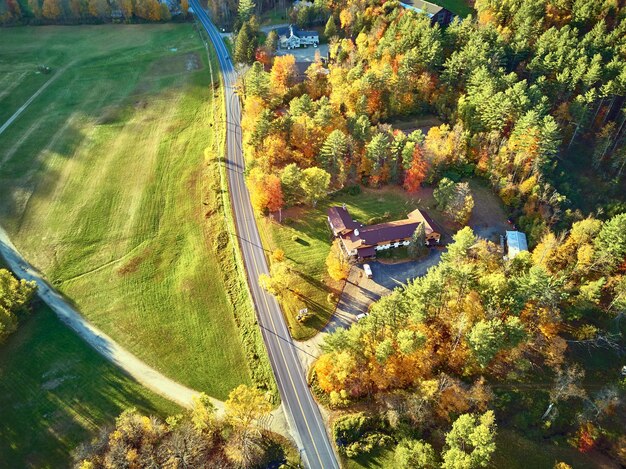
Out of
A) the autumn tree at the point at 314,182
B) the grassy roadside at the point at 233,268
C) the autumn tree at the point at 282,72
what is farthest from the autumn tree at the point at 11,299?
the autumn tree at the point at 282,72

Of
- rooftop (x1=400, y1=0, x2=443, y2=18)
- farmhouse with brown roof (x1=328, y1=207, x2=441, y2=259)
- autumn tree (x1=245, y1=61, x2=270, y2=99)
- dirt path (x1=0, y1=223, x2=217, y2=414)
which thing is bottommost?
dirt path (x1=0, y1=223, x2=217, y2=414)

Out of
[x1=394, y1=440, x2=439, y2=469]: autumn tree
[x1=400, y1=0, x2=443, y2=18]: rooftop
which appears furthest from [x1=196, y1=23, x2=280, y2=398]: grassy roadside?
[x1=400, y1=0, x2=443, y2=18]: rooftop

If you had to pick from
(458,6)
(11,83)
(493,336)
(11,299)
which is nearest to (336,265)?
(493,336)

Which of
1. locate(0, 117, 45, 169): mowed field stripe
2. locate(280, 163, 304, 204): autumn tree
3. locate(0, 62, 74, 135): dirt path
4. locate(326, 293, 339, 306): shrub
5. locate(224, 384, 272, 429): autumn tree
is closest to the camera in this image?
locate(224, 384, 272, 429): autumn tree

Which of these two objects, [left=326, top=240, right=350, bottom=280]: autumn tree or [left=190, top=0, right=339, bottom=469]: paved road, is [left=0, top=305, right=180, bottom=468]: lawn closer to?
[left=190, top=0, right=339, bottom=469]: paved road

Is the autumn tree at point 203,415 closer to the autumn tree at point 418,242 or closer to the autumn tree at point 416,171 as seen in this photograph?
the autumn tree at point 418,242

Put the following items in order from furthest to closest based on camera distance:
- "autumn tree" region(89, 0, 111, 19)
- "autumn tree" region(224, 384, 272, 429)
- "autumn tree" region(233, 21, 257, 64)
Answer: "autumn tree" region(89, 0, 111, 19) < "autumn tree" region(233, 21, 257, 64) < "autumn tree" region(224, 384, 272, 429)

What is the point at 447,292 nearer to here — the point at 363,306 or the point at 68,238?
the point at 363,306
